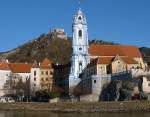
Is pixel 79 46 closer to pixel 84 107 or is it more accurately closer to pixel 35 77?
pixel 35 77

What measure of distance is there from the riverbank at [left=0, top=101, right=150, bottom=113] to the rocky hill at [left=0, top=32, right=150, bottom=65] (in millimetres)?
64766

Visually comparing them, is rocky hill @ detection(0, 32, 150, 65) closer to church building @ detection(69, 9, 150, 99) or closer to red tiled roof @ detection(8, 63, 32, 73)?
red tiled roof @ detection(8, 63, 32, 73)

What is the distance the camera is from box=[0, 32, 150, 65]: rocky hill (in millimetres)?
158875

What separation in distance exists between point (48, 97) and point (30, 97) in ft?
28.2

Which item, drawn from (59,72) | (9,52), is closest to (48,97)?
(59,72)

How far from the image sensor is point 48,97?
100 metres

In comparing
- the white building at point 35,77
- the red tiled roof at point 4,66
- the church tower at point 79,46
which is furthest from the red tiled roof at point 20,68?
the church tower at point 79,46

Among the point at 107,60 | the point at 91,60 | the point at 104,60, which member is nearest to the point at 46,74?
the point at 91,60

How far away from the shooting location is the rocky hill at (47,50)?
159m

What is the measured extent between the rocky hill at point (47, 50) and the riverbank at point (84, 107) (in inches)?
2550

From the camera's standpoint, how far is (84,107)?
80125 millimetres

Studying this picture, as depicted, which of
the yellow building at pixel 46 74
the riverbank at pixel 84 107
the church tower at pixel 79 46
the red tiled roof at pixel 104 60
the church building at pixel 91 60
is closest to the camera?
the riverbank at pixel 84 107

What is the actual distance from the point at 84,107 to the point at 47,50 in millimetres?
85850

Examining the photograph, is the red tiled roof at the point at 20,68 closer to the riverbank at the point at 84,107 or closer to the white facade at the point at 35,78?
the white facade at the point at 35,78
